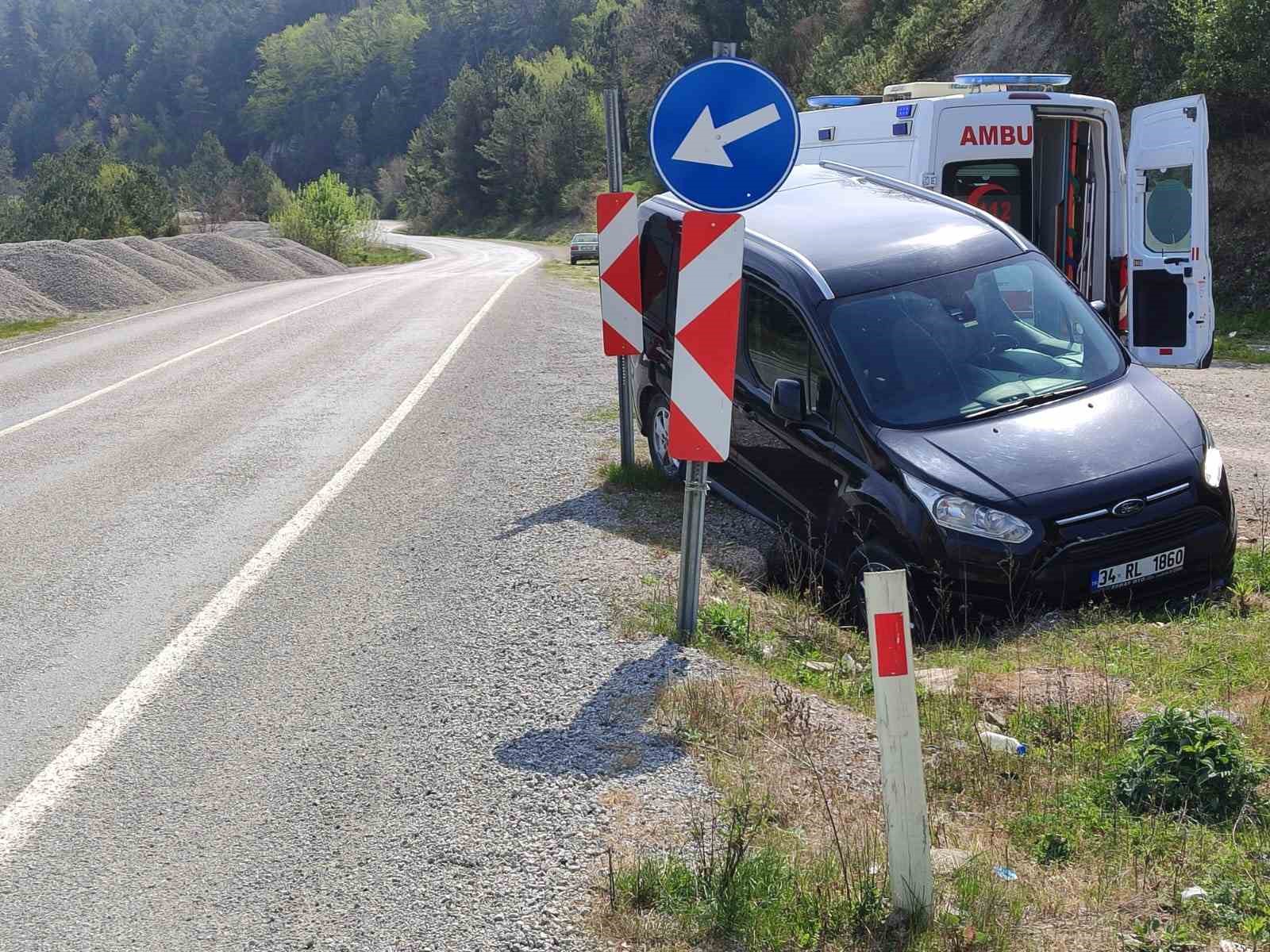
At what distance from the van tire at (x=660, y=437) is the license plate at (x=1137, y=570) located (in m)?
3.26

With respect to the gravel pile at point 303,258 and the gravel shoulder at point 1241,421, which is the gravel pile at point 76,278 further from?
the gravel shoulder at point 1241,421

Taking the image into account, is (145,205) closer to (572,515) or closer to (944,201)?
(572,515)

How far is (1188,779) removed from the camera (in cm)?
400

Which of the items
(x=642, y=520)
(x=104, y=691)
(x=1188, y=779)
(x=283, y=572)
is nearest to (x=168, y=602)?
(x=283, y=572)

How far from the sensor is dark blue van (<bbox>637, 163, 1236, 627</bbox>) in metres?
5.91

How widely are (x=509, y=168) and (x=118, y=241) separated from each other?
61669mm

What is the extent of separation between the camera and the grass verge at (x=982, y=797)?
3398mm

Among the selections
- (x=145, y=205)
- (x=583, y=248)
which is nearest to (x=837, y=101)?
(x=583, y=248)

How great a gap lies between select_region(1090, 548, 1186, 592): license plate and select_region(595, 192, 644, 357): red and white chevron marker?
11.4 feet

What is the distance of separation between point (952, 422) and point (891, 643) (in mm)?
3368

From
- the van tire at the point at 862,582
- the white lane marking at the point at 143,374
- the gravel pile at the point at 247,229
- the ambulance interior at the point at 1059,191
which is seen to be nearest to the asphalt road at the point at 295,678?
the white lane marking at the point at 143,374

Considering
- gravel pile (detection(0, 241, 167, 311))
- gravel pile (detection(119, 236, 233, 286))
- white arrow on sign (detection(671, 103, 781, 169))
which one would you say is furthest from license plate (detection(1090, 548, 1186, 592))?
gravel pile (detection(119, 236, 233, 286))

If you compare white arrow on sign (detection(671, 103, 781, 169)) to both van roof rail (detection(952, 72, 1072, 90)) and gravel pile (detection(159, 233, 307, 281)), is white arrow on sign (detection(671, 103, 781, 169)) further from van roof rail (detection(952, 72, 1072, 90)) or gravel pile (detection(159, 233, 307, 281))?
gravel pile (detection(159, 233, 307, 281))

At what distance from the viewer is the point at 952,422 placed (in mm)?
6520
